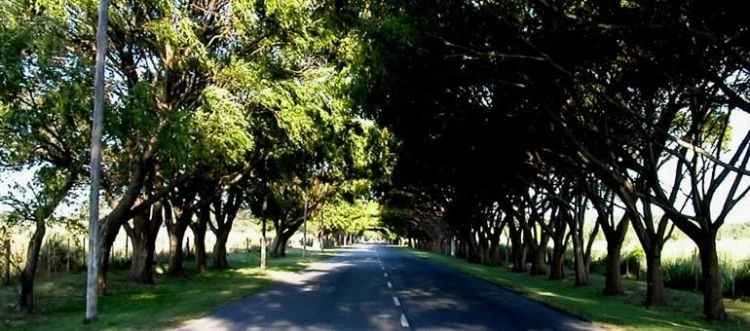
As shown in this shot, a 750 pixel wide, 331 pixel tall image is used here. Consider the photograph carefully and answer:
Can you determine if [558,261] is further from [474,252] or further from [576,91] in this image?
[474,252]

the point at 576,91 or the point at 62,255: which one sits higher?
the point at 576,91

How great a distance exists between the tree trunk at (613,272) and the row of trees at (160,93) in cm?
976

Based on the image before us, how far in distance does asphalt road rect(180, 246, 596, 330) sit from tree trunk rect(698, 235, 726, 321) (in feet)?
12.0

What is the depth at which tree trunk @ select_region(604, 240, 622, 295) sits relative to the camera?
25.9 meters

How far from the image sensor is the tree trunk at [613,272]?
25916mm

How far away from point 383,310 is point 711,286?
7.97m

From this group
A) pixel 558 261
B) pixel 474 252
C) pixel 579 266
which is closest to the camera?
pixel 579 266

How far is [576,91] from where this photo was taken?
19188 millimetres

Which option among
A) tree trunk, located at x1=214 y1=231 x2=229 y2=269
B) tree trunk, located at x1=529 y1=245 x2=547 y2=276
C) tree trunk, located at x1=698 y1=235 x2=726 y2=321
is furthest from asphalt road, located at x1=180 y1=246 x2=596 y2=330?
tree trunk, located at x1=214 y1=231 x2=229 y2=269

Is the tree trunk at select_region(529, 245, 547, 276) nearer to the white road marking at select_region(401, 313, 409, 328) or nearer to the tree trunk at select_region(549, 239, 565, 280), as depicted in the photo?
the tree trunk at select_region(549, 239, 565, 280)

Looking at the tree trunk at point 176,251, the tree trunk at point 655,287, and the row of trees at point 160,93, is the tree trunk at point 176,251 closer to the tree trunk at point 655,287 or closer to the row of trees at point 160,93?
the row of trees at point 160,93

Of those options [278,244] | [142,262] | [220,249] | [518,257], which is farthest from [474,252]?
[142,262]

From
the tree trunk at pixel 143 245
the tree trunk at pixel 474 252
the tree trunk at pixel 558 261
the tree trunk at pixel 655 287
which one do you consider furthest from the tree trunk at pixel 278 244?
the tree trunk at pixel 655 287

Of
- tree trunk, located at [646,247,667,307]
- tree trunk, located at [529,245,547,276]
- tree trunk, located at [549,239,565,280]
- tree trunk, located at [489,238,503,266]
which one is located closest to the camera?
tree trunk, located at [646,247,667,307]
